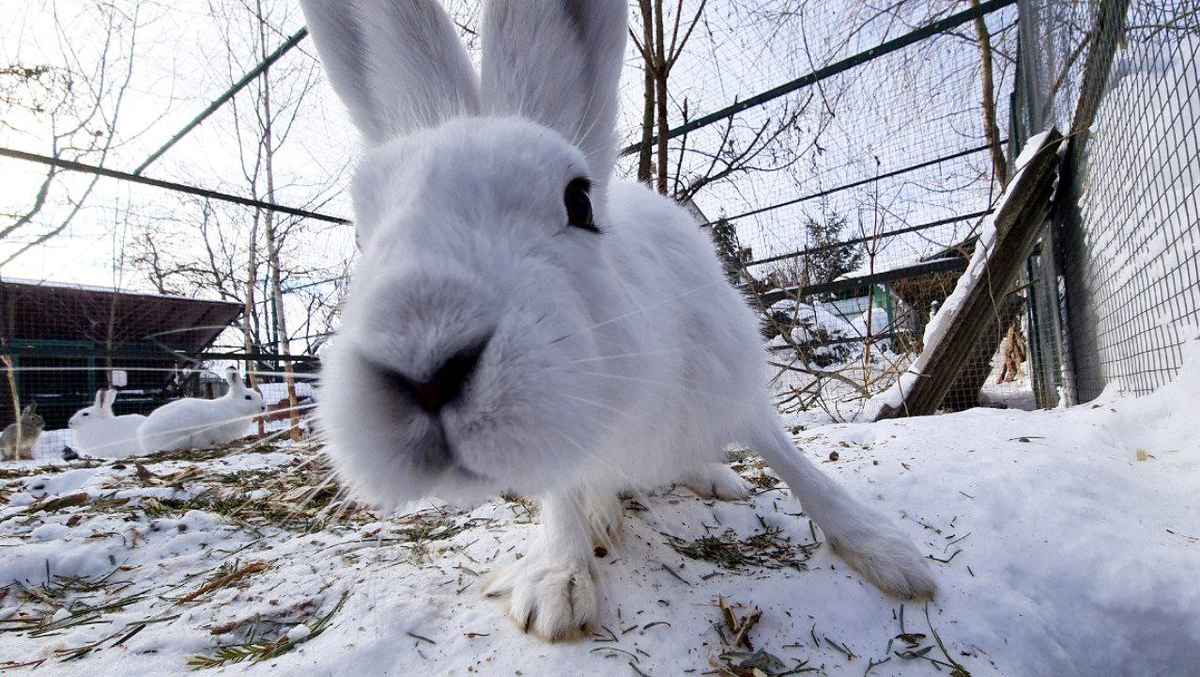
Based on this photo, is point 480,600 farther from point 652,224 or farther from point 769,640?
point 652,224

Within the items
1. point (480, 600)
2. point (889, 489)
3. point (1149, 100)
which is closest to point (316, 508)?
point (480, 600)

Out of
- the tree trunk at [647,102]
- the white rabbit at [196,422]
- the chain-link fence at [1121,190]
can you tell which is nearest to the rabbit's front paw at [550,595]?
the chain-link fence at [1121,190]

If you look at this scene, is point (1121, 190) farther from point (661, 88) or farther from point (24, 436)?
point (24, 436)

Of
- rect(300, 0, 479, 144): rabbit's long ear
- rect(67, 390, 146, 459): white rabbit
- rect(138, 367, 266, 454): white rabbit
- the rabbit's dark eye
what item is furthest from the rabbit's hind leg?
rect(67, 390, 146, 459): white rabbit

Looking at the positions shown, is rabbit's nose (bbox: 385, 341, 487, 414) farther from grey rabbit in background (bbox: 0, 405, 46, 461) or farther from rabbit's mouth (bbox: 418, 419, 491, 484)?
grey rabbit in background (bbox: 0, 405, 46, 461)

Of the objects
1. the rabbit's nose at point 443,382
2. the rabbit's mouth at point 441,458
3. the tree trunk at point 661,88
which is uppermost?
the tree trunk at point 661,88

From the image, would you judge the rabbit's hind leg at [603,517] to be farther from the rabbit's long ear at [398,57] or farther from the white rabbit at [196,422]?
the white rabbit at [196,422]

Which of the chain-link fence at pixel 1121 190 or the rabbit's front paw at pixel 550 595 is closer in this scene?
the rabbit's front paw at pixel 550 595
